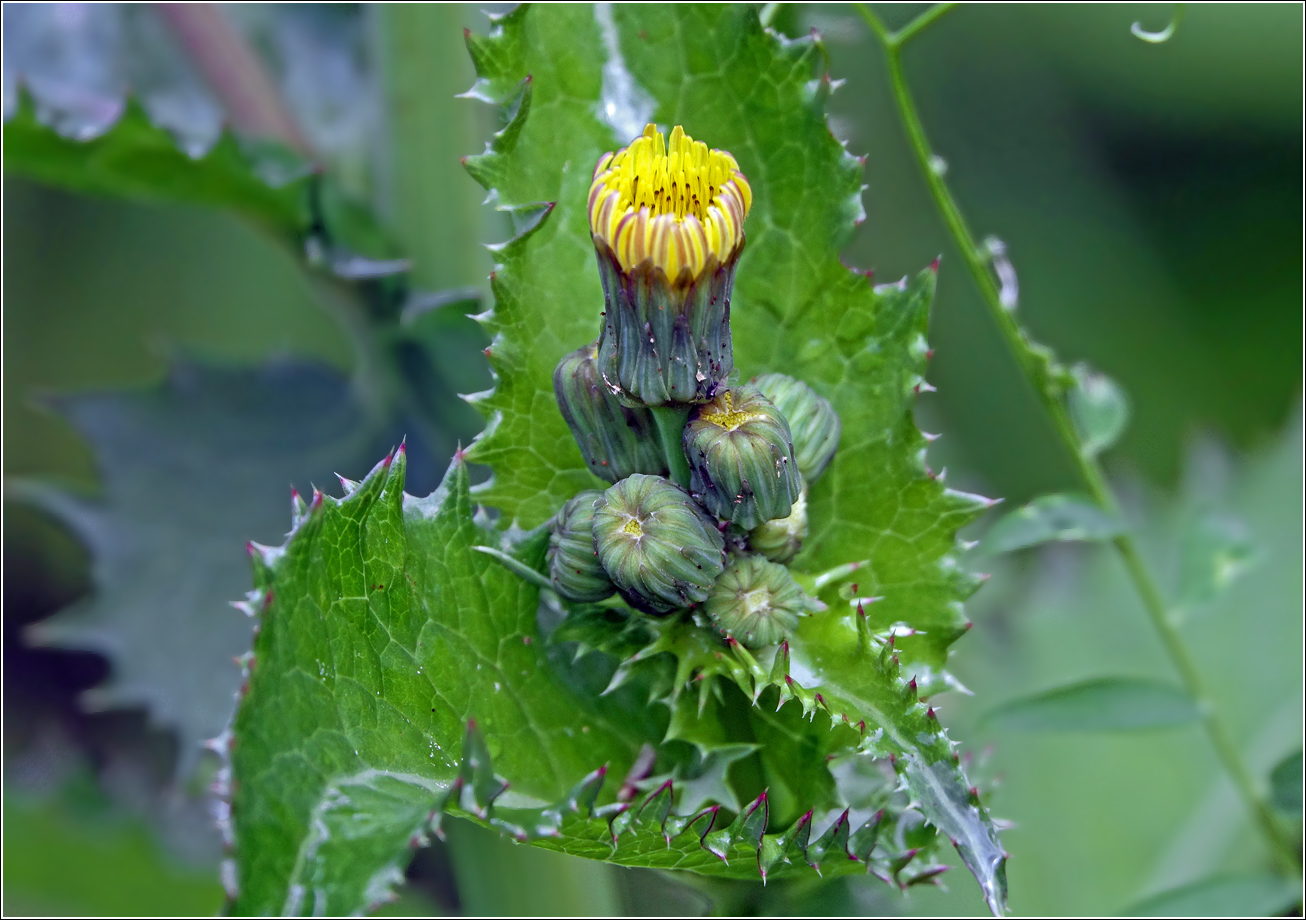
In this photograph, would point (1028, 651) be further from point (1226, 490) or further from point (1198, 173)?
point (1198, 173)

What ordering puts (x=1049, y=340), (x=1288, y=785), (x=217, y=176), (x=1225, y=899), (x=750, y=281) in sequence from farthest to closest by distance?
(x=1049, y=340), (x=217, y=176), (x=1288, y=785), (x=1225, y=899), (x=750, y=281)

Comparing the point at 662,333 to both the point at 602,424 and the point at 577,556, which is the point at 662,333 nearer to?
the point at 602,424

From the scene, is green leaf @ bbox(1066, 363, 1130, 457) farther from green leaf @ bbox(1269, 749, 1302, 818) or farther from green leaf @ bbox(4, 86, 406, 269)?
green leaf @ bbox(4, 86, 406, 269)

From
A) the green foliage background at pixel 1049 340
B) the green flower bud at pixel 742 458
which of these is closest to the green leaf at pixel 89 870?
the green foliage background at pixel 1049 340

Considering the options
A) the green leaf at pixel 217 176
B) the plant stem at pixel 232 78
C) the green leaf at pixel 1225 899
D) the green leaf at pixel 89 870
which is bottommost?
the green leaf at pixel 1225 899

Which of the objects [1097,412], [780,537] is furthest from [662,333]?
[1097,412]

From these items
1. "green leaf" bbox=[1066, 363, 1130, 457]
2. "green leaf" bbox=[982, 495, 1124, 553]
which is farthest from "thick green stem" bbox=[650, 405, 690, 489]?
"green leaf" bbox=[1066, 363, 1130, 457]

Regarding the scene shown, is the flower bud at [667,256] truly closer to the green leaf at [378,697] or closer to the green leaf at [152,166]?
the green leaf at [378,697]
